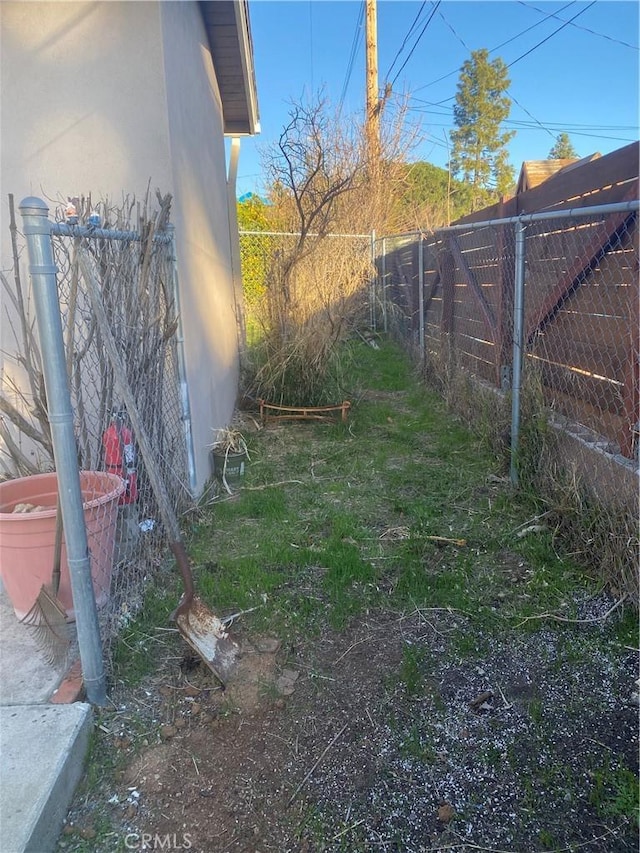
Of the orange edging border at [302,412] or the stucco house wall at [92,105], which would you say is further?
the orange edging border at [302,412]

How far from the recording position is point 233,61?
646 centimetres

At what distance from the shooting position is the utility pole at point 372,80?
15008 mm

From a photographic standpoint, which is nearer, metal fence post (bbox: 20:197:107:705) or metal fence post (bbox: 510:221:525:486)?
metal fence post (bbox: 20:197:107:705)

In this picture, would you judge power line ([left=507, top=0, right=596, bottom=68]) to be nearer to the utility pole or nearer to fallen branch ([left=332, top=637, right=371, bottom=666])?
the utility pole

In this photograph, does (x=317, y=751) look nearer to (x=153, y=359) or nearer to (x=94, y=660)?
(x=94, y=660)

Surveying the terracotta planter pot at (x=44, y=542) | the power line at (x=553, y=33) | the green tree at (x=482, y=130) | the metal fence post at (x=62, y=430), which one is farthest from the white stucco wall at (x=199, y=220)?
the green tree at (x=482, y=130)

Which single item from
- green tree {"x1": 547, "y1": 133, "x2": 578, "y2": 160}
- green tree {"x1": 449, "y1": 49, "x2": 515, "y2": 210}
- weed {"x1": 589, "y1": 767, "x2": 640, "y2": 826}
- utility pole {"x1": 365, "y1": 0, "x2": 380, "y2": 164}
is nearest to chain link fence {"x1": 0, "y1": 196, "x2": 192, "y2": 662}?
weed {"x1": 589, "y1": 767, "x2": 640, "y2": 826}

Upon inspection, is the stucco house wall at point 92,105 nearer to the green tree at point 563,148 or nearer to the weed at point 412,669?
the weed at point 412,669

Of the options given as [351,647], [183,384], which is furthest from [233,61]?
[351,647]

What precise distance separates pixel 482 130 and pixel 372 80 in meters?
13.0

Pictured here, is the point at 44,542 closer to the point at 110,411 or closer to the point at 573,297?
the point at 110,411

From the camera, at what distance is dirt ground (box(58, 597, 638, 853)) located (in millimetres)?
1754

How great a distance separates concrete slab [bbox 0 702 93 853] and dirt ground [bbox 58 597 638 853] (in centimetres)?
9

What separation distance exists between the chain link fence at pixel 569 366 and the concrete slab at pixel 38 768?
2443 millimetres
